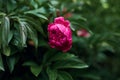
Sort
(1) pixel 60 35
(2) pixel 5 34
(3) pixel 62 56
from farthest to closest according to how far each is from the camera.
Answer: (3) pixel 62 56, (1) pixel 60 35, (2) pixel 5 34

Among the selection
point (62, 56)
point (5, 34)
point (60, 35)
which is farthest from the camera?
point (62, 56)

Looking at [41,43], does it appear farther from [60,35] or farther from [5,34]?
[5,34]

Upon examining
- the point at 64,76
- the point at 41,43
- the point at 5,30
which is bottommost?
the point at 64,76

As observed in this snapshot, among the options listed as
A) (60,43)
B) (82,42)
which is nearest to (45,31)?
(60,43)

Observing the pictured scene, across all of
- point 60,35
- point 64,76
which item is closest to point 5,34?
point 60,35

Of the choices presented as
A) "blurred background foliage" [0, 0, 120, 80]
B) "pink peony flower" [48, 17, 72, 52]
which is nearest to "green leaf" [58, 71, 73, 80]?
"blurred background foliage" [0, 0, 120, 80]

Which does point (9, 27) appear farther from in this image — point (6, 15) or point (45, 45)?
point (45, 45)

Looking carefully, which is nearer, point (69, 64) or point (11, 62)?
point (11, 62)

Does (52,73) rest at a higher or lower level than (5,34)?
lower

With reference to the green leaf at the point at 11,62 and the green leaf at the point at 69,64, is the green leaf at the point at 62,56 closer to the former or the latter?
the green leaf at the point at 69,64
